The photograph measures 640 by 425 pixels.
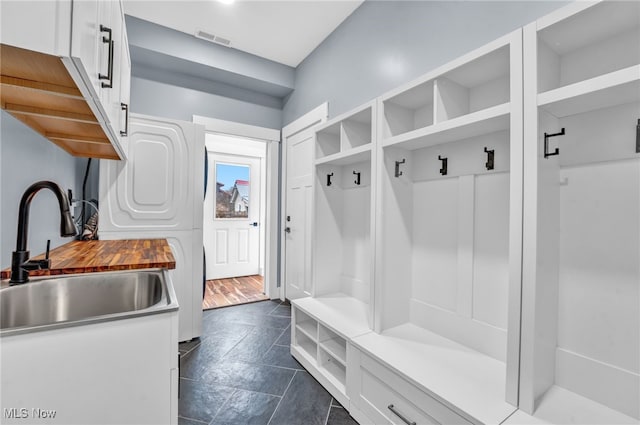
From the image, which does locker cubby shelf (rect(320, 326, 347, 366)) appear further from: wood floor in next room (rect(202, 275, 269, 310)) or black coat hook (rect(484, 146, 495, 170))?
wood floor in next room (rect(202, 275, 269, 310))

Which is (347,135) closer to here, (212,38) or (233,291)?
(212,38)

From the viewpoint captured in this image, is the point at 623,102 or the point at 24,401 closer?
the point at 24,401

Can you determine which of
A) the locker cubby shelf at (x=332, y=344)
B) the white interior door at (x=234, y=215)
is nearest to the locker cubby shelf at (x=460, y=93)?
the locker cubby shelf at (x=332, y=344)

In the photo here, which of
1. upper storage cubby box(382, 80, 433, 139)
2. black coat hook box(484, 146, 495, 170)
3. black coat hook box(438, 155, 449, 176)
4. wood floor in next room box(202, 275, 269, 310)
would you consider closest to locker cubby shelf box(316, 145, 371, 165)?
upper storage cubby box(382, 80, 433, 139)

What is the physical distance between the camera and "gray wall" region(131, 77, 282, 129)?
9.68 ft

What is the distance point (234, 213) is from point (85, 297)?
357 cm

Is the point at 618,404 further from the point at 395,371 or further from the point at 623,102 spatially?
the point at 623,102

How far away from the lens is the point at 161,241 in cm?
235

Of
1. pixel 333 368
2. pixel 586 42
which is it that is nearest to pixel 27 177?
pixel 333 368

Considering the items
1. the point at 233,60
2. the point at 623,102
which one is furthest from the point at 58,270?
the point at 233,60

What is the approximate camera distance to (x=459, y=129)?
4.62ft

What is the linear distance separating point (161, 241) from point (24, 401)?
160 cm

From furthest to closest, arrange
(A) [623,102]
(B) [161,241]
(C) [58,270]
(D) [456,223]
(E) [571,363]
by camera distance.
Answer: (B) [161,241], (D) [456,223], (C) [58,270], (E) [571,363], (A) [623,102]

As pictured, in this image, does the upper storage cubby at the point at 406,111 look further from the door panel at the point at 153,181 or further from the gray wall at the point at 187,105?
the gray wall at the point at 187,105
